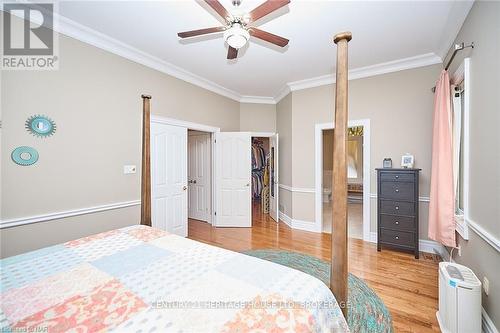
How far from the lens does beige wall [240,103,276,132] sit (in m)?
4.96

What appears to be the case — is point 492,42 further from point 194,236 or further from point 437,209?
point 194,236

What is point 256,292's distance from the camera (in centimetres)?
98

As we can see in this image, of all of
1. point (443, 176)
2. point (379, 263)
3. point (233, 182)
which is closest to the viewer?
point (443, 176)

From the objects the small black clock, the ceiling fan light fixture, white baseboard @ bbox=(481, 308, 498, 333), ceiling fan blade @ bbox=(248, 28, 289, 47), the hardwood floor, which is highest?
ceiling fan blade @ bbox=(248, 28, 289, 47)

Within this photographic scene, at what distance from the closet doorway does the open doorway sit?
1.08 meters

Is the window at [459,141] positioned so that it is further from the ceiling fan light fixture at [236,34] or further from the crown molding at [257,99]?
the crown molding at [257,99]

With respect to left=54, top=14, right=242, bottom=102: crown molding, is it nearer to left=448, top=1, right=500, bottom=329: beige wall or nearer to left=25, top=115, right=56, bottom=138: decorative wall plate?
left=25, top=115, right=56, bottom=138: decorative wall plate

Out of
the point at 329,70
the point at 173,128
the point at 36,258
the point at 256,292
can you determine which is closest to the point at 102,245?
the point at 36,258

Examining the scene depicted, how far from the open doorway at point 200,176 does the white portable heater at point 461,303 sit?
376cm

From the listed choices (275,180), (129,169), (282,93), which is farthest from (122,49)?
(275,180)

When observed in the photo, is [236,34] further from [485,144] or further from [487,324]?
[487,324]

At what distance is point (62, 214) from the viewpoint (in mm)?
2303

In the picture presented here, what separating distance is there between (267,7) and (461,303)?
259 centimetres

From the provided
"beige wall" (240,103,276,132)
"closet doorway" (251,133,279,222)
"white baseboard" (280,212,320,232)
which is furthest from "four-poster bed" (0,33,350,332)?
"beige wall" (240,103,276,132)
